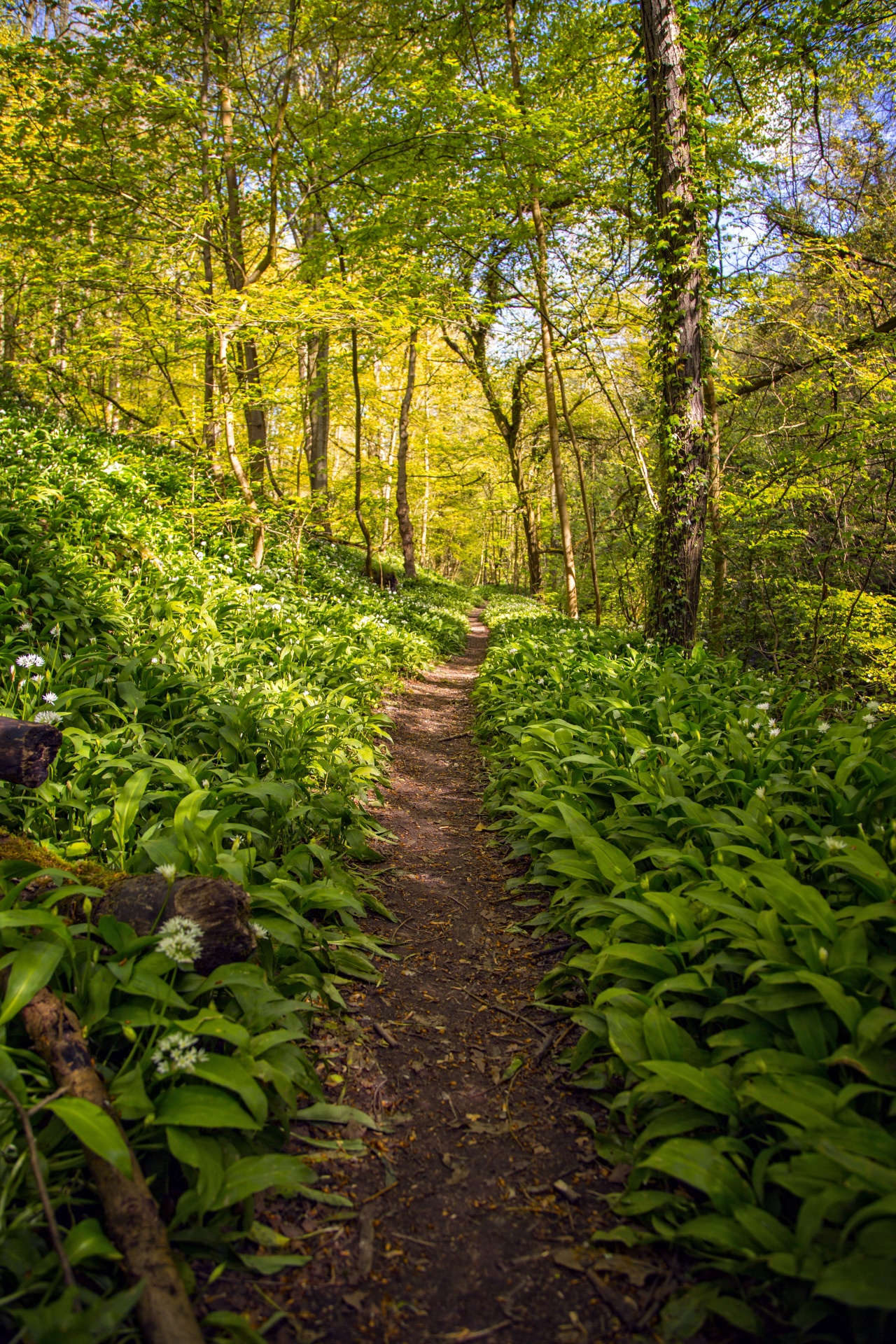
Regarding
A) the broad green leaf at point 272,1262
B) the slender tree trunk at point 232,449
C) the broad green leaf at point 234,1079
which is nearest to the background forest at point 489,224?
the slender tree trunk at point 232,449

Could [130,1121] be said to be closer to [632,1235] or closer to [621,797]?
[632,1235]

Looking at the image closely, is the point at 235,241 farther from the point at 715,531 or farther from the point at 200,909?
the point at 200,909

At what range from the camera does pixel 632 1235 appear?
1571 millimetres

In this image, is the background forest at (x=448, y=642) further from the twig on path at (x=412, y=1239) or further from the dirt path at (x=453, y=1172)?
the twig on path at (x=412, y=1239)

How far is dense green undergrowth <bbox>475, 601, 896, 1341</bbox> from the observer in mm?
1354

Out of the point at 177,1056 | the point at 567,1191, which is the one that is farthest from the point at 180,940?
the point at 567,1191

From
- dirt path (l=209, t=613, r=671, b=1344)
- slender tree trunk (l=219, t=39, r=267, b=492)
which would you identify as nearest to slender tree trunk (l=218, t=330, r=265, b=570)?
slender tree trunk (l=219, t=39, r=267, b=492)

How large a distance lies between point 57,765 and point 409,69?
12731mm

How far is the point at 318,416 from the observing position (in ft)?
46.3

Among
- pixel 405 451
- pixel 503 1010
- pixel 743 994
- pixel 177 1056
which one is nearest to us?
pixel 177 1056

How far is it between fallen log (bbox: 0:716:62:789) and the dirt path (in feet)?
4.90

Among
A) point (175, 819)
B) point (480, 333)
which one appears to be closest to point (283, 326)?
point (175, 819)

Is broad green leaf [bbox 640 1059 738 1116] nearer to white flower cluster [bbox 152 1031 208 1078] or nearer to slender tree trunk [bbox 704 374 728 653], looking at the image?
white flower cluster [bbox 152 1031 208 1078]

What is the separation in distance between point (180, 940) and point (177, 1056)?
11.8 inches
